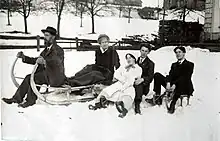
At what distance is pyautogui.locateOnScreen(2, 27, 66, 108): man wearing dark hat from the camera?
56.0 inches

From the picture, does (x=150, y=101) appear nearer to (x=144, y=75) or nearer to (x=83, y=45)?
(x=144, y=75)

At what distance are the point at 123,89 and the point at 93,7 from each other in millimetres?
406

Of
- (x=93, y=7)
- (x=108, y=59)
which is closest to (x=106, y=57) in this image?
(x=108, y=59)

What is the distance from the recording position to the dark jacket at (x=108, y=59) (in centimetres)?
139

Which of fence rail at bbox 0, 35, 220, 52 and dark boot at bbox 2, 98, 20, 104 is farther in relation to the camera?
dark boot at bbox 2, 98, 20, 104

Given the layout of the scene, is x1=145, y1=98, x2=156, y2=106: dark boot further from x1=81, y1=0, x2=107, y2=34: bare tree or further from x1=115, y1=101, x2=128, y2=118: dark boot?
x1=81, y1=0, x2=107, y2=34: bare tree

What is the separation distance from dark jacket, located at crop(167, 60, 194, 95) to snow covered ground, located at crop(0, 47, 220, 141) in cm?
3

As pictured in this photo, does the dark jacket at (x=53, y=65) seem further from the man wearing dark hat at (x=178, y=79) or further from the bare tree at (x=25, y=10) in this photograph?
the man wearing dark hat at (x=178, y=79)

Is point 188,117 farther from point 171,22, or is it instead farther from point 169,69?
point 171,22

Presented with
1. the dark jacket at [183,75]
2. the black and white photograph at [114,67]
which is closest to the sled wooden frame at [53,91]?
the black and white photograph at [114,67]

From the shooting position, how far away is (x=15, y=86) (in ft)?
4.76

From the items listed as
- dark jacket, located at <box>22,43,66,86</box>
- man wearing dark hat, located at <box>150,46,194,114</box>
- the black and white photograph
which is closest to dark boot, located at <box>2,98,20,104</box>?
the black and white photograph

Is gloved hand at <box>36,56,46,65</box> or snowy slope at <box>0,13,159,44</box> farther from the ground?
snowy slope at <box>0,13,159,44</box>

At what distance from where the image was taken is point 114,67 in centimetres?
140
